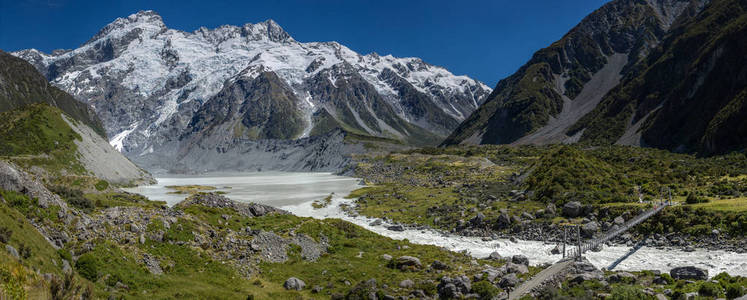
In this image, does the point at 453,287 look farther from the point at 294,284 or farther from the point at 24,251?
the point at 24,251

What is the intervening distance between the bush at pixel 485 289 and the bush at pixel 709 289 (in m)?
10.9

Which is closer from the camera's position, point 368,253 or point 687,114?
point 368,253

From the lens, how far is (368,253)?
1342 inches

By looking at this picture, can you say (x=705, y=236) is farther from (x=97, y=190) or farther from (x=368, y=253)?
(x=97, y=190)

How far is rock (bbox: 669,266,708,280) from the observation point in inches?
1016

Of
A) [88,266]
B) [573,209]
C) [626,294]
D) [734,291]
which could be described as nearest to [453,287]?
[626,294]

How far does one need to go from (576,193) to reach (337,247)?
117 ft

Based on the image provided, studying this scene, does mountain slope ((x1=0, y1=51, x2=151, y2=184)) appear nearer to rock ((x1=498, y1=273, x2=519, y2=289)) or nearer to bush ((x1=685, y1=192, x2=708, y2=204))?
rock ((x1=498, y1=273, x2=519, y2=289))

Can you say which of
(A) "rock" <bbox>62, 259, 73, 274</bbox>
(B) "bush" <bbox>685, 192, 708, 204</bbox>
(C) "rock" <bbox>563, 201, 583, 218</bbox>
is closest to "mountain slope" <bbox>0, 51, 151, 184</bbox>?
(A) "rock" <bbox>62, 259, 73, 274</bbox>

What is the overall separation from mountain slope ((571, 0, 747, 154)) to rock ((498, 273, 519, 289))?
98734 mm

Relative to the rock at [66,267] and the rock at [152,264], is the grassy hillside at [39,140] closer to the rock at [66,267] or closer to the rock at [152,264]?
the rock at [152,264]

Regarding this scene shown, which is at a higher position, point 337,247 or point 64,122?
point 64,122

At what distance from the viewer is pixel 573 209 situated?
46875mm

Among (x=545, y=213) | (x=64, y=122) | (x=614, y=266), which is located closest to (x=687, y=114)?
(x=545, y=213)
